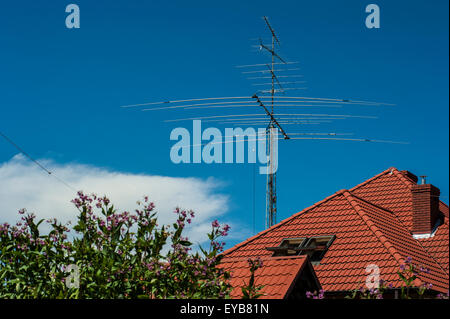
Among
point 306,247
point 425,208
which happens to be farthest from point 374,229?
point 425,208

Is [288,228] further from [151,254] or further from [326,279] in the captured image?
[151,254]

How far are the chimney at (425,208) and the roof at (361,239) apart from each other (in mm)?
317

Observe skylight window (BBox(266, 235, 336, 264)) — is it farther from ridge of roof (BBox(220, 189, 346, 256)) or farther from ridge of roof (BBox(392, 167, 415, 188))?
ridge of roof (BBox(392, 167, 415, 188))

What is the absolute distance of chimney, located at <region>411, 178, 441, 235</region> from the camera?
70.9ft

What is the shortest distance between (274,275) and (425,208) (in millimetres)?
11181

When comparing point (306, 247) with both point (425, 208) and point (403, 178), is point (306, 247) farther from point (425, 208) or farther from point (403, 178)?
point (403, 178)

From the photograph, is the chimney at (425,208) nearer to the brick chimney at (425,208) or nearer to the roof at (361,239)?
the brick chimney at (425,208)

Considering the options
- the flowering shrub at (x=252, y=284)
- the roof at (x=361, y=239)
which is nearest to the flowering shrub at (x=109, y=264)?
the flowering shrub at (x=252, y=284)

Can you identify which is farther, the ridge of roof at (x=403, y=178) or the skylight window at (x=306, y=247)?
the ridge of roof at (x=403, y=178)

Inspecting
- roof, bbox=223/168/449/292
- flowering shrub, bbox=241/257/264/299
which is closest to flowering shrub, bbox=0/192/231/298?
flowering shrub, bbox=241/257/264/299

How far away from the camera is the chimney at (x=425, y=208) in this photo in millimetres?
21625

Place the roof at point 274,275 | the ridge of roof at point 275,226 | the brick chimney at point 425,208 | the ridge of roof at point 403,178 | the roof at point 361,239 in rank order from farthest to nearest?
the ridge of roof at point 403,178 < the brick chimney at point 425,208 < the ridge of roof at point 275,226 < the roof at point 361,239 < the roof at point 274,275

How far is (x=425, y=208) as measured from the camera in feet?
71.5
